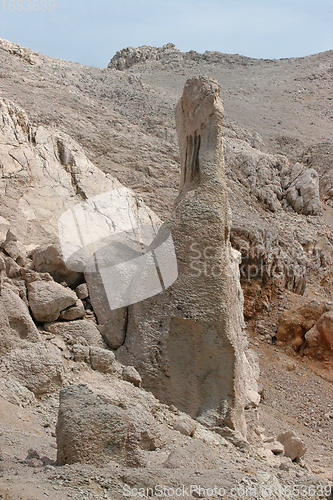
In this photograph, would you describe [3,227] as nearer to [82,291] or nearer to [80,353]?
[82,291]

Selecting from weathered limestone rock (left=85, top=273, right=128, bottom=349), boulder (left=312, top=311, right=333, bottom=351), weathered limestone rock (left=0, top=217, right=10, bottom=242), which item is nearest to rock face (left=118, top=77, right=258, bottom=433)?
weathered limestone rock (left=85, top=273, right=128, bottom=349)

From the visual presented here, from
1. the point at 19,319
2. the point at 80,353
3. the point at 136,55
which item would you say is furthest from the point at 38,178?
the point at 136,55

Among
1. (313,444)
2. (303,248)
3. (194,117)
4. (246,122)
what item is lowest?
(313,444)

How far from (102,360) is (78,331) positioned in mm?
565

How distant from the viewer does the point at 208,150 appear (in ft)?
21.4

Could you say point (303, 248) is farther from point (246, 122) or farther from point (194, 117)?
point (194, 117)

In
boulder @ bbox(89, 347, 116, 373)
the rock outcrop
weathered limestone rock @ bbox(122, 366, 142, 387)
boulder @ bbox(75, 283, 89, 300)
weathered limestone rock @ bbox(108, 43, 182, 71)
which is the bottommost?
the rock outcrop

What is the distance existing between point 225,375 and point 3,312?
2.38m

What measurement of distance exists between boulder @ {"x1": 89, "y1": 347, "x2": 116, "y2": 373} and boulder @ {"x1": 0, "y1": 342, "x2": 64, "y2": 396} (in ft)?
1.25

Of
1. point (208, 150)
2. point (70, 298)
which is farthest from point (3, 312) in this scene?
point (208, 150)

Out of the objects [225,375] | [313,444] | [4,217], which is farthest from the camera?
[313,444]

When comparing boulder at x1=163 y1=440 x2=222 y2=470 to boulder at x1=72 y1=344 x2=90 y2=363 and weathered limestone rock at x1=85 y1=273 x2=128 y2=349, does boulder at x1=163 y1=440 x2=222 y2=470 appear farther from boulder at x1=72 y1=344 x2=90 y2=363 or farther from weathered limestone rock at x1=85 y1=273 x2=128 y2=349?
weathered limestone rock at x1=85 y1=273 x2=128 y2=349

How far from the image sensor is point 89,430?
3.44 meters

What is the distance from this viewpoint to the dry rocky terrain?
11.6 ft
